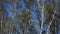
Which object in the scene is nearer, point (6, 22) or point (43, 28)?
point (43, 28)

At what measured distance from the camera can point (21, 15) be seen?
291 inches

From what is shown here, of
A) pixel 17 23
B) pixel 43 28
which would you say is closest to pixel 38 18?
pixel 43 28

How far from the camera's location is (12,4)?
7.27m

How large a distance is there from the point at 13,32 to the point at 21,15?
0.60 m

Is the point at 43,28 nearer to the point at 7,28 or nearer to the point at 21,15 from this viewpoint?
the point at 21,15

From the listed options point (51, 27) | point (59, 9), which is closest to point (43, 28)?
point (51, 27)

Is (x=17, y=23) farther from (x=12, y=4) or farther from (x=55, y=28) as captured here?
(x=55, y=28)

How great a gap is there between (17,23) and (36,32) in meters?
0.71

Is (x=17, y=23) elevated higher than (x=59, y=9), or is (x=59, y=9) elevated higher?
(x=59, y=9)

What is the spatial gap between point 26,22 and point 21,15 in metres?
0.28

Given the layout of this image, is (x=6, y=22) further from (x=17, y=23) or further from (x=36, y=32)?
(x=36, y=32)

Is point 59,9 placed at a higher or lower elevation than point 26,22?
higher

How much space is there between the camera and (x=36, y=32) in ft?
23.7

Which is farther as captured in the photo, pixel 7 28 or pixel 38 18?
pixel 7 28
